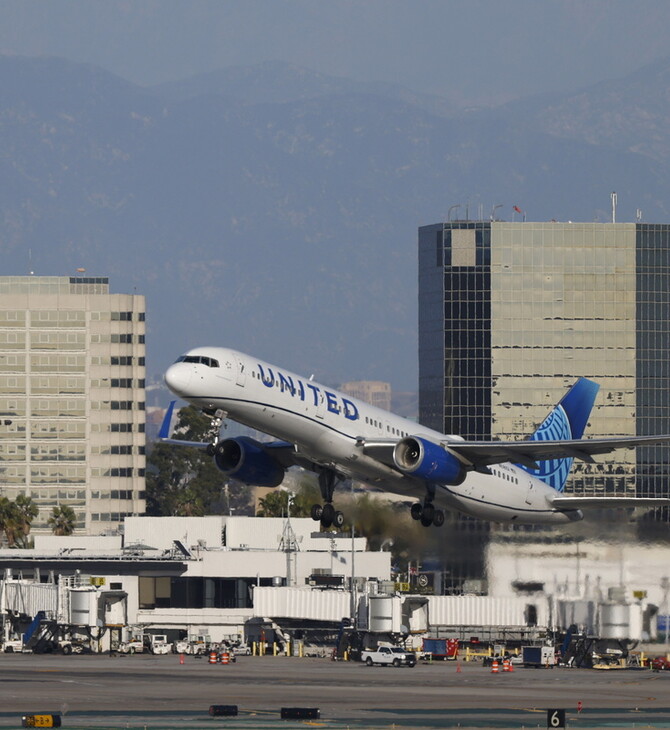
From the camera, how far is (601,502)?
108 metres

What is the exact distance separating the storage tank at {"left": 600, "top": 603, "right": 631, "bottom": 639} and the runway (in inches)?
110

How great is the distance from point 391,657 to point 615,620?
1539cm

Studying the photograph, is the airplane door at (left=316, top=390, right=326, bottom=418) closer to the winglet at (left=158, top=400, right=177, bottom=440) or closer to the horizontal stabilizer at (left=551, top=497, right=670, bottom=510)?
the winglet at (left=158, top=400, right=177, bottom=440)

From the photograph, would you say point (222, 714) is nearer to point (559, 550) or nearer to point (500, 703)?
point (500, 703)

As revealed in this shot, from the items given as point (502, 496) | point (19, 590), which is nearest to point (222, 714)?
point (502, 496)

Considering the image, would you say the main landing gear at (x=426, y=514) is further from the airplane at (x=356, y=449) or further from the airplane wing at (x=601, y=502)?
the airplane wing at (x=601, y=502)

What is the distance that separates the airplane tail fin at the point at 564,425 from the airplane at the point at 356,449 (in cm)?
579

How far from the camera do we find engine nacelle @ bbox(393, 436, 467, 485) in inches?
3728

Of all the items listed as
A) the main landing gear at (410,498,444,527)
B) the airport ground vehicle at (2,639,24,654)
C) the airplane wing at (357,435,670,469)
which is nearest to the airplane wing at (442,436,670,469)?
the airplane wing at (357,435,670,469)

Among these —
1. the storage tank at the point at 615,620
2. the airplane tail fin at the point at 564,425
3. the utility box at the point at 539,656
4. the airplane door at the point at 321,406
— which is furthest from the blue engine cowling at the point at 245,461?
the utility box at the point at 539,656

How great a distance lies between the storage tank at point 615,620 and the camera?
11588cm

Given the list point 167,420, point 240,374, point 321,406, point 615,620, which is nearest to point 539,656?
point 615,620

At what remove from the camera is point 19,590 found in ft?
493

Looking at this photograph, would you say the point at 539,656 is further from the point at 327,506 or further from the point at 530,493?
the point at 327,506
